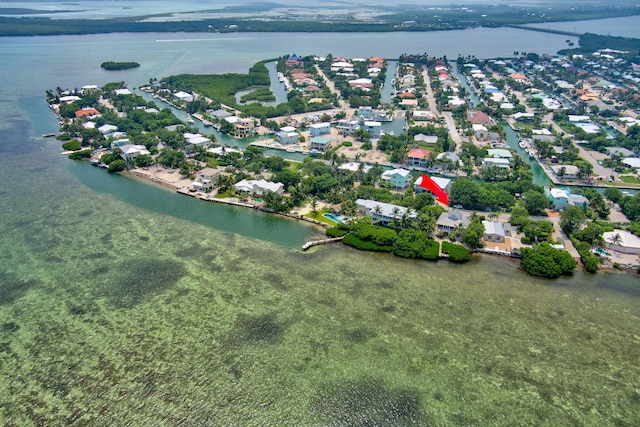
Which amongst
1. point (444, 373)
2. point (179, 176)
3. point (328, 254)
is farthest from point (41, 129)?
point (444, 373)

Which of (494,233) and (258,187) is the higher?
(494,233)

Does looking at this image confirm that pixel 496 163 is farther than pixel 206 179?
Yes

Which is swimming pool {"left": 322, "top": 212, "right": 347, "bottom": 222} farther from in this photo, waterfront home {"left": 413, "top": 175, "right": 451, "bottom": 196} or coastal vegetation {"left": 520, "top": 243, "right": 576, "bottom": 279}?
coastal vegetation {"left": 520, "top": 243, "right": 576, "bottom": 279}

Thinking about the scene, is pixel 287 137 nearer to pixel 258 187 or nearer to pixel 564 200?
Answer: pixel 258 187

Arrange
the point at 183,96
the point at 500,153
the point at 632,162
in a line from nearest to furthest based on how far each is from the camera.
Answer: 1. the point at 632,162
2. the point at 500,153
3. the point at 183,96

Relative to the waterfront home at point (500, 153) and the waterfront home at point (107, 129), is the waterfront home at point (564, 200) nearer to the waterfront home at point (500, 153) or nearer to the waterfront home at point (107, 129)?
the waterfront home at point (500, 153)

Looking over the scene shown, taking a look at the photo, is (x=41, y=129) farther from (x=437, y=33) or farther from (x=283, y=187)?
(x=437, y=33)

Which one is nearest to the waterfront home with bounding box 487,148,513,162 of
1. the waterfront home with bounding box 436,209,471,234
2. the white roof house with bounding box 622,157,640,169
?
the white roof house with bounding box 622,157,640,169

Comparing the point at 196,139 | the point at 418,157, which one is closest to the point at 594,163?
the point at 418,157
